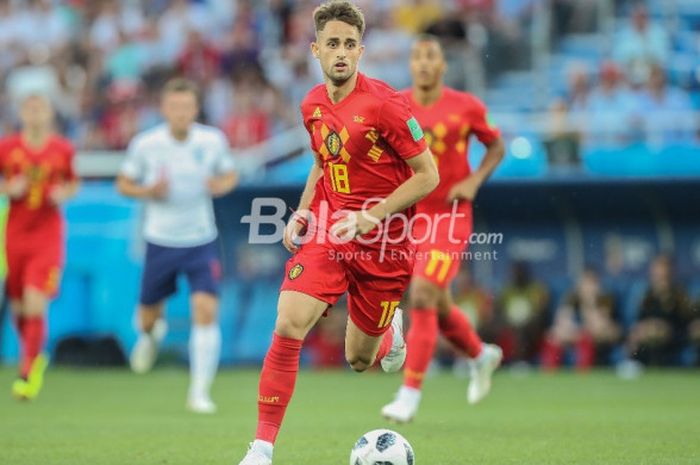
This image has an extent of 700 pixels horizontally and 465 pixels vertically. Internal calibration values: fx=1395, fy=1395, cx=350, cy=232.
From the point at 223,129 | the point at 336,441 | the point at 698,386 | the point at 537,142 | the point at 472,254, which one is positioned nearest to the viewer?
the point at 336,441

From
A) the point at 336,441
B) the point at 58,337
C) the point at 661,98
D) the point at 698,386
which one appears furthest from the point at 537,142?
the point at 336,441

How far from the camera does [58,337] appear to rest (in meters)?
18.7

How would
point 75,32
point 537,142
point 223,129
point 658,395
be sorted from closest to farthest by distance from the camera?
point 658,395 < point 537,142 < point 223,129 < point 75,32

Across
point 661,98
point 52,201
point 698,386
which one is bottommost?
point 698,386

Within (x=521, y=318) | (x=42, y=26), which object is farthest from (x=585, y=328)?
(x=42, y=26)

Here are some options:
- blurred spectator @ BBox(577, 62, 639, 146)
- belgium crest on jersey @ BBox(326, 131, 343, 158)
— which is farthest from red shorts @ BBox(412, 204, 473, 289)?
blurred spectator @ BBox(577, 62, 639, 146)

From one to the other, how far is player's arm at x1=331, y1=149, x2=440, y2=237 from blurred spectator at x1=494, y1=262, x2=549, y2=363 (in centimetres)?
996

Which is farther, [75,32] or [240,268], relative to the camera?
[75,32]

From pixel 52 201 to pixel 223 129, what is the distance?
612 centimetres

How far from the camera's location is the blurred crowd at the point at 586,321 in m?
17.1

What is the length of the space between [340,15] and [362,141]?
71cm

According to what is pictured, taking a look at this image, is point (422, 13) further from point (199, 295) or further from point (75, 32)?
point (199, 295)

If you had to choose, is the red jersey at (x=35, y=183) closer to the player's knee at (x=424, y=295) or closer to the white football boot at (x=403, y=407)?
the player's knee at (x=424, y=295)

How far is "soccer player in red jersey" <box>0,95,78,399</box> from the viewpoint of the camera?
45.7 ft
